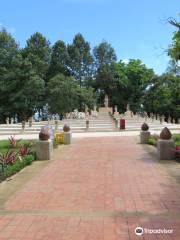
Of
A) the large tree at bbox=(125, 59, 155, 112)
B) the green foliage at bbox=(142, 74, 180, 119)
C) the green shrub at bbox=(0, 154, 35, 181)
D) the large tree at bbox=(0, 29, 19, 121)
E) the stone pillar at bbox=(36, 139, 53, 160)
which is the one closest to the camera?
the green shrub at bbox=(0, 154, 35, 181)

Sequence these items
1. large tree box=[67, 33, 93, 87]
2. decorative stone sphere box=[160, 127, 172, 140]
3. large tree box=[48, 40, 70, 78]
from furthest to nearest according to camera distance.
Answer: large tree box=[67, 33, 93, 87]
large tree box=[48, 40, 70, 78]
decorative stone sphere box=[160, 127, 172, 140]

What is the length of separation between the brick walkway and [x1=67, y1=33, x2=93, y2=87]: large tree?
64.0 metres

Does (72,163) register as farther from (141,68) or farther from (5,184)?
(141,68)

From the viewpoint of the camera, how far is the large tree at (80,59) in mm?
74500

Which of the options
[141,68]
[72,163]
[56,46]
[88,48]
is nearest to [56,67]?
[56,46]

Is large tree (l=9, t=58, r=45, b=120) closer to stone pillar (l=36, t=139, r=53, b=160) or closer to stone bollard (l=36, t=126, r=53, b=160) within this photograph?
stone bollard (l=36, t=126, r=53, b=160)

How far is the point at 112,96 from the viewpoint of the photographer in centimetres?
7544

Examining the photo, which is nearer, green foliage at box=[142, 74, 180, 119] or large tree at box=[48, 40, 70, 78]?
green foliage at box=[142, 74, 180, 119]

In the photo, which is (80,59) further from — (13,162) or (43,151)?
(13,162)

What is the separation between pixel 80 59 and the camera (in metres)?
75.6

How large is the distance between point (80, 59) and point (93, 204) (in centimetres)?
6968

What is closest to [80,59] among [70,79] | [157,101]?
[70,79]

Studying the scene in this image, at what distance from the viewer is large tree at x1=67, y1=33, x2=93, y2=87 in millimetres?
74500

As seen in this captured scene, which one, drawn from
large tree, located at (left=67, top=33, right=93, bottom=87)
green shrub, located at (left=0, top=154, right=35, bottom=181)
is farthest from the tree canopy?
green shrub, located at (left=0, top=154, right=35, bottom=181)
